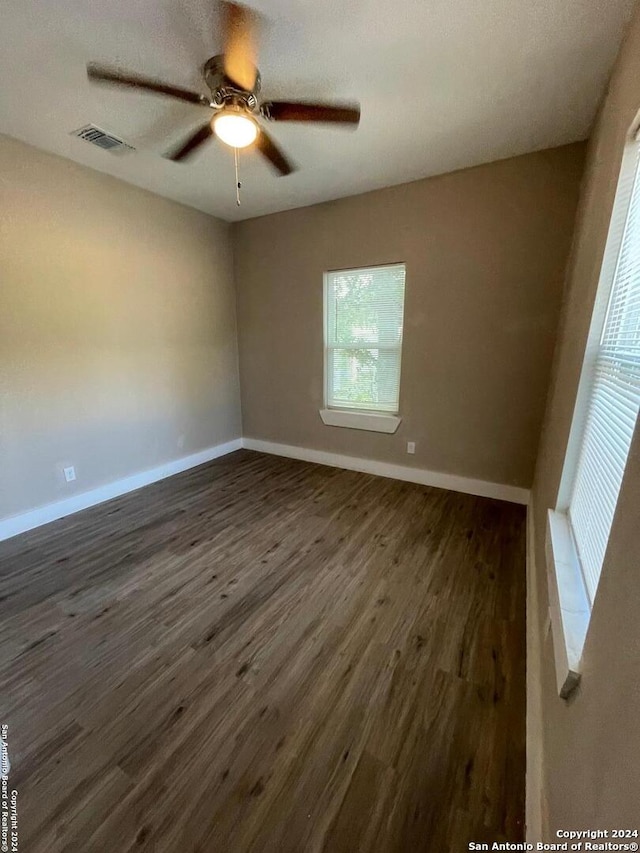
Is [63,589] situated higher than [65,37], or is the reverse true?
[65,37]

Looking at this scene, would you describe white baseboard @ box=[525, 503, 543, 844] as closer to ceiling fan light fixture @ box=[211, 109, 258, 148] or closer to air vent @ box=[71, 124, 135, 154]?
ceiling fan light fixture @ box=[211, 109, 258, 148]

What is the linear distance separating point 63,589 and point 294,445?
8.28 ft

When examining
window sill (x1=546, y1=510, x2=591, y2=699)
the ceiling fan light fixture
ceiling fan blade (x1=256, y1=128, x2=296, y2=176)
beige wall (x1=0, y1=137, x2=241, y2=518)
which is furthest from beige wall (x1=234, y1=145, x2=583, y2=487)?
the ceiling fan light fixture

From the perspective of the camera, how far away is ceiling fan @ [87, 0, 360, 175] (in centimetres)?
146

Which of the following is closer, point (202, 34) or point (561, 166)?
point (202, 34)

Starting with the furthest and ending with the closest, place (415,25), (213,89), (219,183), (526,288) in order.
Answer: (219,183) < (526,288) < (213,89) < (415,25)

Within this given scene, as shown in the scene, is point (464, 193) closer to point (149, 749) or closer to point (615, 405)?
point (615, 405)

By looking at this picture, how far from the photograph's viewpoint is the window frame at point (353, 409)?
3.28 meters

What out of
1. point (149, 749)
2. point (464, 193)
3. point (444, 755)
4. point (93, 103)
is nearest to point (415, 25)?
point (464, 193)

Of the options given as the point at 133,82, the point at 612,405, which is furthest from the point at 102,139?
the point at 612,405

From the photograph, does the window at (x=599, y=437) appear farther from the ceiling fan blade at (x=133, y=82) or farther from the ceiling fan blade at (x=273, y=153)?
the ceiling fan blade at (x=133, y=82)

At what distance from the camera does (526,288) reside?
262 centimetres

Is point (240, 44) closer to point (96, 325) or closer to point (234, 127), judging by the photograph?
point (234, 127)

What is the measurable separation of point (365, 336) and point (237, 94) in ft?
6.88
